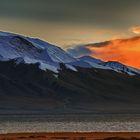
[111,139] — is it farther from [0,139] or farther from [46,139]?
[0,139]

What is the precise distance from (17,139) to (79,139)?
16.0ft

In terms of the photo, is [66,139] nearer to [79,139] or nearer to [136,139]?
[79,139]

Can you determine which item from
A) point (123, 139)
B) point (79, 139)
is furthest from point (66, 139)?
point (123, 139)

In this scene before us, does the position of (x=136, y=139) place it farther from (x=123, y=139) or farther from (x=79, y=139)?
(x=79, y=139)

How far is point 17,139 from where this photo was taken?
50.0 metres

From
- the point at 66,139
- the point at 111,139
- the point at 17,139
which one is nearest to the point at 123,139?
the point at 111,139

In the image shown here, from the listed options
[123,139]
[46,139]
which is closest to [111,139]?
[123,139]

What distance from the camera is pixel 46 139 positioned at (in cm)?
4938

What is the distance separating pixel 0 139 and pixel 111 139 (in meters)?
8.73

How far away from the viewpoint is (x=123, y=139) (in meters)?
47.3

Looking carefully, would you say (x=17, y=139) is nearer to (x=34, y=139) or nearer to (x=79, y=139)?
(x=34, y=139)

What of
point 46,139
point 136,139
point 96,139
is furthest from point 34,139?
point 136,139

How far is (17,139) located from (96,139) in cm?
611

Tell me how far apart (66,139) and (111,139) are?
12.3ft
